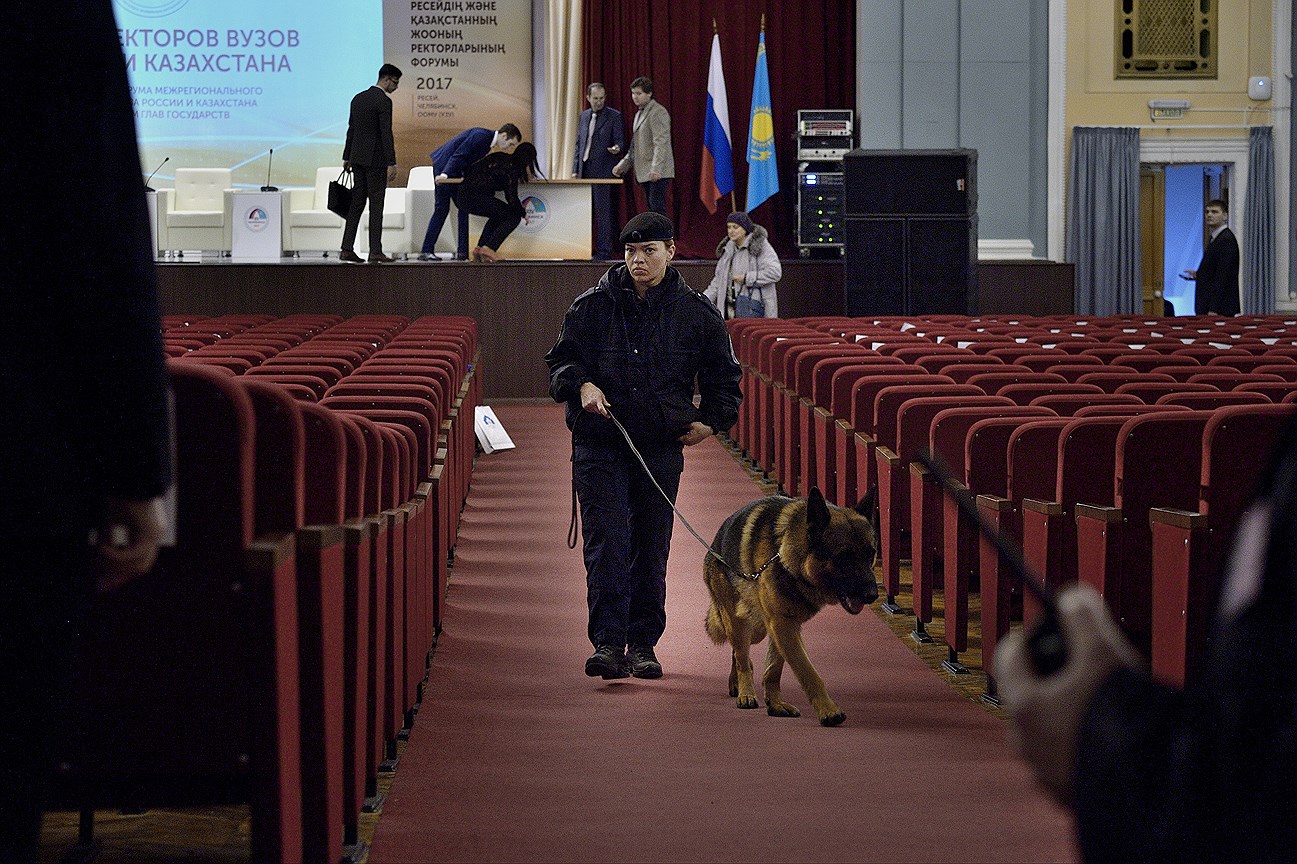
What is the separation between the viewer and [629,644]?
14.2 feet

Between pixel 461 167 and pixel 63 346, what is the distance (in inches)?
469

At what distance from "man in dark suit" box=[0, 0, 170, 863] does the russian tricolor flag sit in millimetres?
14113

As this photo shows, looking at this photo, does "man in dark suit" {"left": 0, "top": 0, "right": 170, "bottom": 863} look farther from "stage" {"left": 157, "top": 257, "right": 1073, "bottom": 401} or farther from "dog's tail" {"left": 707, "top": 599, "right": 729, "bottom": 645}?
"stage" {"left": 157, "top": 257, "right": 1073, "bottom": 401}

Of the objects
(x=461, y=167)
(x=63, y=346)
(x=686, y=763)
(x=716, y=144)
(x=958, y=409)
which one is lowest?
(x=686, y=763)

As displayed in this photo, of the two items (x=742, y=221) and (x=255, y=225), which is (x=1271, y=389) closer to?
(x=742, y=221)

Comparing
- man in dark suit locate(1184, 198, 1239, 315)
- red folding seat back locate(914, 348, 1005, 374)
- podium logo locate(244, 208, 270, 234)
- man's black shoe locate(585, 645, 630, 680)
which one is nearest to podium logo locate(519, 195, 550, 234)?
podium logo locate(244, 208, 270, 234)

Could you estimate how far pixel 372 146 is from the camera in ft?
37.6

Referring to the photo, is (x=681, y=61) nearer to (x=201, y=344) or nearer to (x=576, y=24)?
(x=576, y=24)

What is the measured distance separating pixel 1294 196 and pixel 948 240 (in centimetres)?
480

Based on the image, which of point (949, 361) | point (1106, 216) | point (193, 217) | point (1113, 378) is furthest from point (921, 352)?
point (193, 217)

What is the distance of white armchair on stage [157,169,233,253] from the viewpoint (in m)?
14.2

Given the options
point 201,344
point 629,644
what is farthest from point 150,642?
point 201,344

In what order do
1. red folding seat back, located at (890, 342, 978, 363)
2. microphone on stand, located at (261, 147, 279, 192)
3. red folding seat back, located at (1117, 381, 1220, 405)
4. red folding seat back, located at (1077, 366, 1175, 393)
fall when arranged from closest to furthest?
1. red folding seat back, located at (1117, 381, 1220, 405)
2. red folding seat back, located at (1077, 366, 1175, 393)
3. red folding seat back, located at (890, 342, 978, 363)
4. microphone on stand, located at (261, 147, 279, 192)

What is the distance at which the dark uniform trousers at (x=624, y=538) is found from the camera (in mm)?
4184
